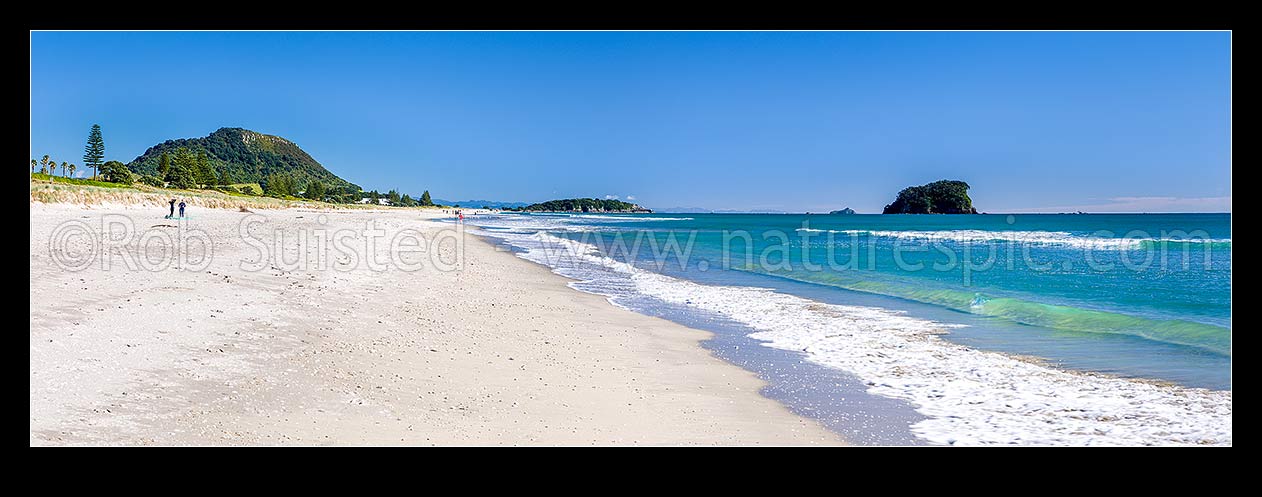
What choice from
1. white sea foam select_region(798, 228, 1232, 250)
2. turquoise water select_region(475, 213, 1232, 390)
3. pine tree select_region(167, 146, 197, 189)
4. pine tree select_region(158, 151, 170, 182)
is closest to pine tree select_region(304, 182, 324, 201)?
pine tree select_region(158, 151, 170, 182)

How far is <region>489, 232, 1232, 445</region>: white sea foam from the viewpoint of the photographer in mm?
5465

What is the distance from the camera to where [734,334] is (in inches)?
394

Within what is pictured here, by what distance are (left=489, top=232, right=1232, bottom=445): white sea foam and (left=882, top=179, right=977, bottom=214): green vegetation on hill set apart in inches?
7130

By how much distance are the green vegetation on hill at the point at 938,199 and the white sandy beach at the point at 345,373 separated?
18396 centimetres

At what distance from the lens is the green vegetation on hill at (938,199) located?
17162 centimetres

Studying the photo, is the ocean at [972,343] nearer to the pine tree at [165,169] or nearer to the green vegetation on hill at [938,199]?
the pine tree at [165,169]

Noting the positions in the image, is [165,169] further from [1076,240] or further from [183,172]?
[1076,240]

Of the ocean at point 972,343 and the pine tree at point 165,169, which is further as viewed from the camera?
the pine tree at point 165,169

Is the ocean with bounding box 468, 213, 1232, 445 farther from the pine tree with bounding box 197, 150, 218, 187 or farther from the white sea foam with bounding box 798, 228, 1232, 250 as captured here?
the pine tree with bounding box 197, 150, 218, 187

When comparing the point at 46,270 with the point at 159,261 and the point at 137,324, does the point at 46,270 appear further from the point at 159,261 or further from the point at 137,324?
the point at 137,324

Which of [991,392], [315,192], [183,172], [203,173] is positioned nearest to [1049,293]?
[991,392]

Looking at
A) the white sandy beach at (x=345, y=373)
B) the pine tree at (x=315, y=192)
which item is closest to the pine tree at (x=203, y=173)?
the pine tree at (x=315, y=192)
